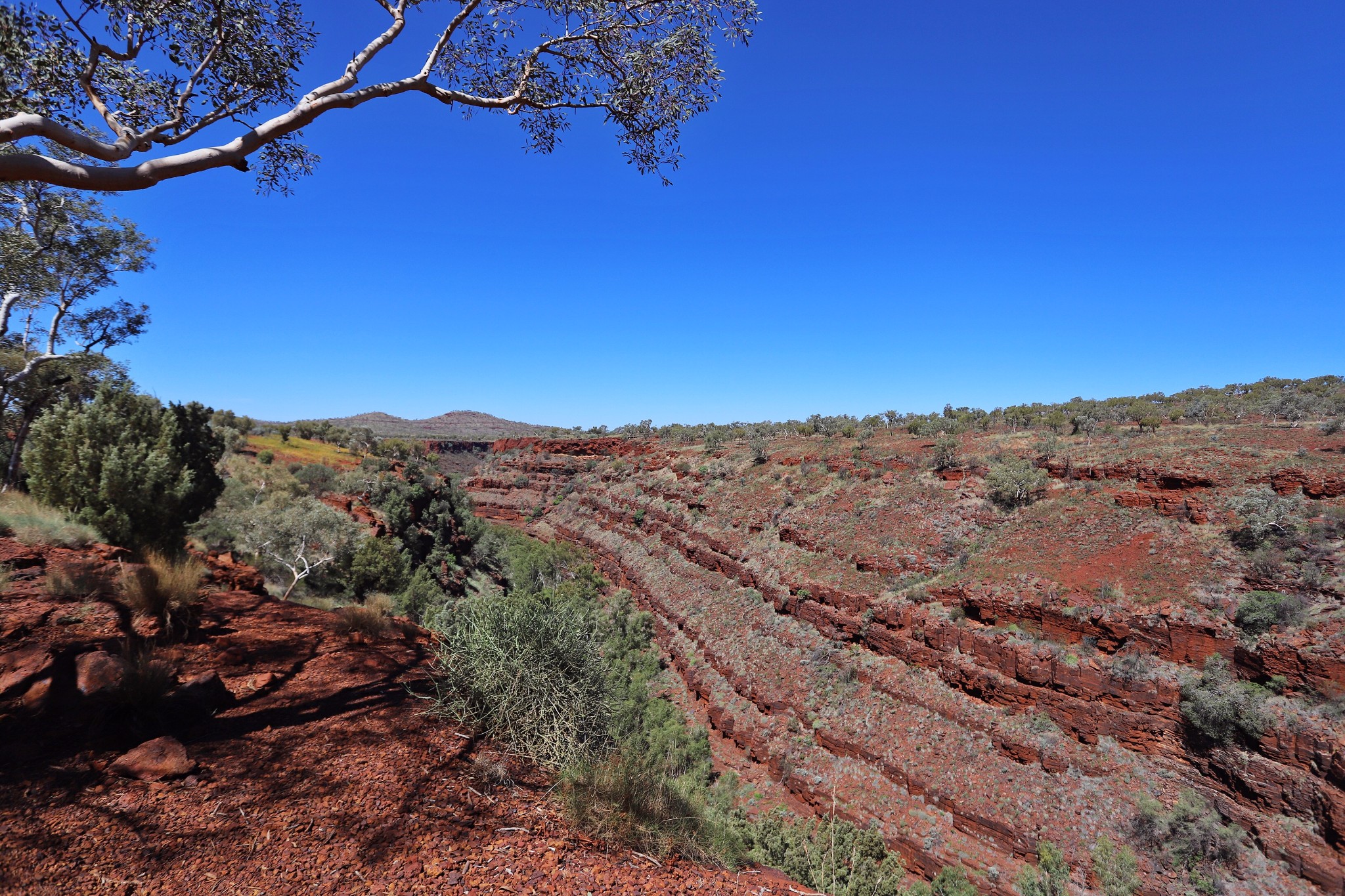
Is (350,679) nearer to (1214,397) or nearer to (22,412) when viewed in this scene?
(22,412)

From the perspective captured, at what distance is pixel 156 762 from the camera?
3482mm

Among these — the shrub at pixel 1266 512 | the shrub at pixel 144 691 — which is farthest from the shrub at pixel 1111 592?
the shrub at pixel 144 691

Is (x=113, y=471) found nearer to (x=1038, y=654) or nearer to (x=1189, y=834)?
(x=1038, y=654)

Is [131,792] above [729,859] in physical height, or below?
above

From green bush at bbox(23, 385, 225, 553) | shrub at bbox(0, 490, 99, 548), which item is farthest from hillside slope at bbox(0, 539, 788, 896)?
green bush at bbox(23, 385, 225, 553)

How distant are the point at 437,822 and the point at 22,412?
69.3ft

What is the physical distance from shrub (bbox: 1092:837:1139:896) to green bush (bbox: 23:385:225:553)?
16.9 m

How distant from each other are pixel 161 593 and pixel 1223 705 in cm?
1573

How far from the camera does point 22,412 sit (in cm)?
1477

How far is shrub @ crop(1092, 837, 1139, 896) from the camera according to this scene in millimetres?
7820

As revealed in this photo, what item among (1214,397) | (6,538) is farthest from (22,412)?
(1214,397)

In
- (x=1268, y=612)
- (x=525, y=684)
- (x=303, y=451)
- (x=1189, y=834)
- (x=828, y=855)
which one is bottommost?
(x=828, y=855)

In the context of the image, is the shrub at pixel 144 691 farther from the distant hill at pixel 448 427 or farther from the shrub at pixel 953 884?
the distant hill at pixel 448 427

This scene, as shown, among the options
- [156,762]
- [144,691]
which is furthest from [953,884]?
[144,691]
